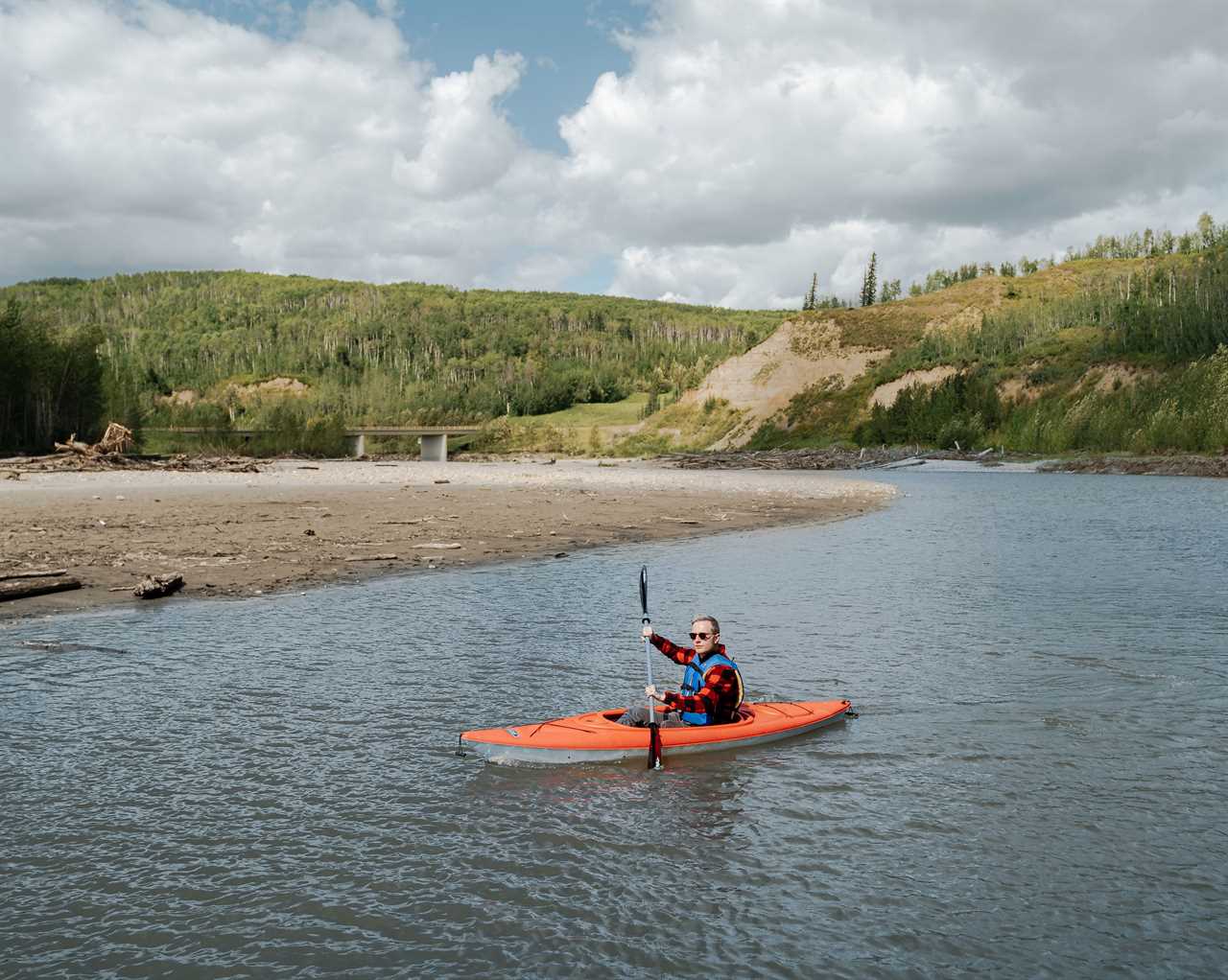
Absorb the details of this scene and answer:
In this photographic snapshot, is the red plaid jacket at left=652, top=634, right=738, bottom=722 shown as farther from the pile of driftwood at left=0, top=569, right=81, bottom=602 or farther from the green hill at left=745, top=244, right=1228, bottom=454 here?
the green hill at left=745, top=244, right=1228, bottom=454

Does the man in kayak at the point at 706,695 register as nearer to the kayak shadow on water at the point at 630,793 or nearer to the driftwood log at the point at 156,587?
the kayak shadow on water at the point at 630,793

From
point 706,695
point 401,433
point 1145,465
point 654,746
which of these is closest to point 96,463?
point 706,695

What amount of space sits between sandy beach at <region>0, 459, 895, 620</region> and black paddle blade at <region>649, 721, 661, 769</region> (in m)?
10.1

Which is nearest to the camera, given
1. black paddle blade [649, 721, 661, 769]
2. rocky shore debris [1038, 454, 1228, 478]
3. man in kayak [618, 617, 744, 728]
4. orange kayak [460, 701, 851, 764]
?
orange kayak [460, 701, 851, 764]

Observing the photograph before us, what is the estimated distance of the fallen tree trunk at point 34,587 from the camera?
51.9 feet

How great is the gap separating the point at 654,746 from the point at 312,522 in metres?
20.3

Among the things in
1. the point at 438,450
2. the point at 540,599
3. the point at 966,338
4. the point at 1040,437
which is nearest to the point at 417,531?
the point at 540,599

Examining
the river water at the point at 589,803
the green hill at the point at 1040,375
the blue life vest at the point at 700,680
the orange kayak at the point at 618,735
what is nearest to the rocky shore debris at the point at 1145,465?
the green hill at the point at 1040,375

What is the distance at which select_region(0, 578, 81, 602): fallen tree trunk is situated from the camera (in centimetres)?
1582

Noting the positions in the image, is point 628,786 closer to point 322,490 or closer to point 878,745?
point 878,745

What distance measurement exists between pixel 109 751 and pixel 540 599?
8725 millimetres

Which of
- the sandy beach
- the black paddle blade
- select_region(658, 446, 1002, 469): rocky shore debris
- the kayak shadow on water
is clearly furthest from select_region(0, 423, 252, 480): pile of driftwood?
the black paddle blade

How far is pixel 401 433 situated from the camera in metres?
107

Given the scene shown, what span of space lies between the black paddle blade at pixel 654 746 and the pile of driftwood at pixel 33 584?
11718 mm
